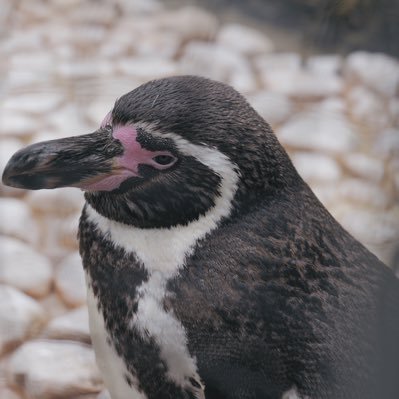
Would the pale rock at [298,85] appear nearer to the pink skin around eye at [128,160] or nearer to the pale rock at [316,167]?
the pale rock at [316,167]

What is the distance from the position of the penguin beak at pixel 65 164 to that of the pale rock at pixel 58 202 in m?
0.49

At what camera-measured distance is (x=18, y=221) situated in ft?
3.91

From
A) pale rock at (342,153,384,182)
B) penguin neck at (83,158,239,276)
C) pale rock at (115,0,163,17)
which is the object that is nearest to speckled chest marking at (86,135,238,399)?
penguin neck at (83,158,239,276)

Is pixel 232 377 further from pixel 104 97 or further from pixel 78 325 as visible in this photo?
pixel 104 97

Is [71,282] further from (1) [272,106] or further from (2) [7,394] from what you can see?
(1) [272,106]

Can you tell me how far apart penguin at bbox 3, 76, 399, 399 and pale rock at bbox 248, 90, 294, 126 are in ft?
2.01

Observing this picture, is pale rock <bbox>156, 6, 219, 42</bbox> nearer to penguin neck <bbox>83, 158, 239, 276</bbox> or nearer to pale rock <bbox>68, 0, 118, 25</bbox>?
pale rock <bbox>68, 0, 118, 25</bbox>

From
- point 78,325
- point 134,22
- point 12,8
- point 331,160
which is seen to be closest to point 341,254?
point 78,325

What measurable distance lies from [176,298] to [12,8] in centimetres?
121

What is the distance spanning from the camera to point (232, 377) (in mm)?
687

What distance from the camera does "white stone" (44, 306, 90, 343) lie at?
3.36 ft

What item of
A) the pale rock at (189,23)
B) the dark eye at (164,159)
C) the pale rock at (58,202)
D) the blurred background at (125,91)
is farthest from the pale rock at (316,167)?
the dark eye at (164,159)

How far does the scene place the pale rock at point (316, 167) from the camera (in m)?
1.26

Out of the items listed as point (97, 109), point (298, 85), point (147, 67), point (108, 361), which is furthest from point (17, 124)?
point (108, 361)
